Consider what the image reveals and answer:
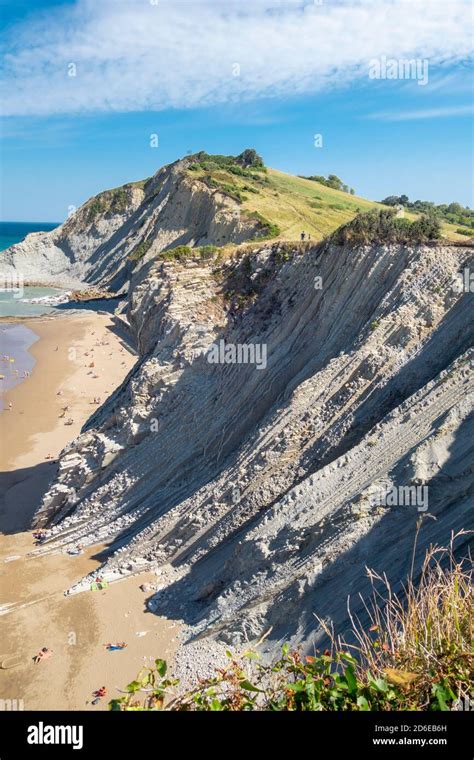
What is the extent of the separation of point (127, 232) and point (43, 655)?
70721 millimetres

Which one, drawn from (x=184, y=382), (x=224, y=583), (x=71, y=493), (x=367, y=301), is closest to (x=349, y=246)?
(x=367, y=301)

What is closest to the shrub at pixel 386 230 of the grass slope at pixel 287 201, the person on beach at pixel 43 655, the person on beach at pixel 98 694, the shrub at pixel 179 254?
the shrub at pixel 179 254

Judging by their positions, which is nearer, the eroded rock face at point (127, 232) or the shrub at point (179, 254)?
the shrub at point (179, 254)

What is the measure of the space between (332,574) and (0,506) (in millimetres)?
15661

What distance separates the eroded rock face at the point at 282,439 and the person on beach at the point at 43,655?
271 centimetres

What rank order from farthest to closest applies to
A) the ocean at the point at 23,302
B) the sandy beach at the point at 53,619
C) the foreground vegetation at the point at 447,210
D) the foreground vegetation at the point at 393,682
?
1. the ocean at the point at 23,302
2. the foreground vegetation at the point at 447,210
3. the sandy beach at the point at 53,619
4. the foreground vegetation at the point at 393,682

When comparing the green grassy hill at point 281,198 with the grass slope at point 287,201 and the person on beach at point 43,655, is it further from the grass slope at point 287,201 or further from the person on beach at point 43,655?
the person on beach at point 43,655

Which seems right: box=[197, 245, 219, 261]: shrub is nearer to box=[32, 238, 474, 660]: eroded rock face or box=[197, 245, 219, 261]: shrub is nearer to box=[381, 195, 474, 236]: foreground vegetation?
box=[32, 238, 474, 660]: eroded rock face

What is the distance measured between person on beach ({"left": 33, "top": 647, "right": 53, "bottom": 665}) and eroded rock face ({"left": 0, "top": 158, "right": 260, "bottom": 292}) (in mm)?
35858

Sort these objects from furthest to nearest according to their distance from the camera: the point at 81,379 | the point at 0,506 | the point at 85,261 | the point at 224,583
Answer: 1. the point at 85,261
2. the point at 81,379
3. the point at 0,506
4. the point at 224,583

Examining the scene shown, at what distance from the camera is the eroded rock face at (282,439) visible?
10.6 meters
